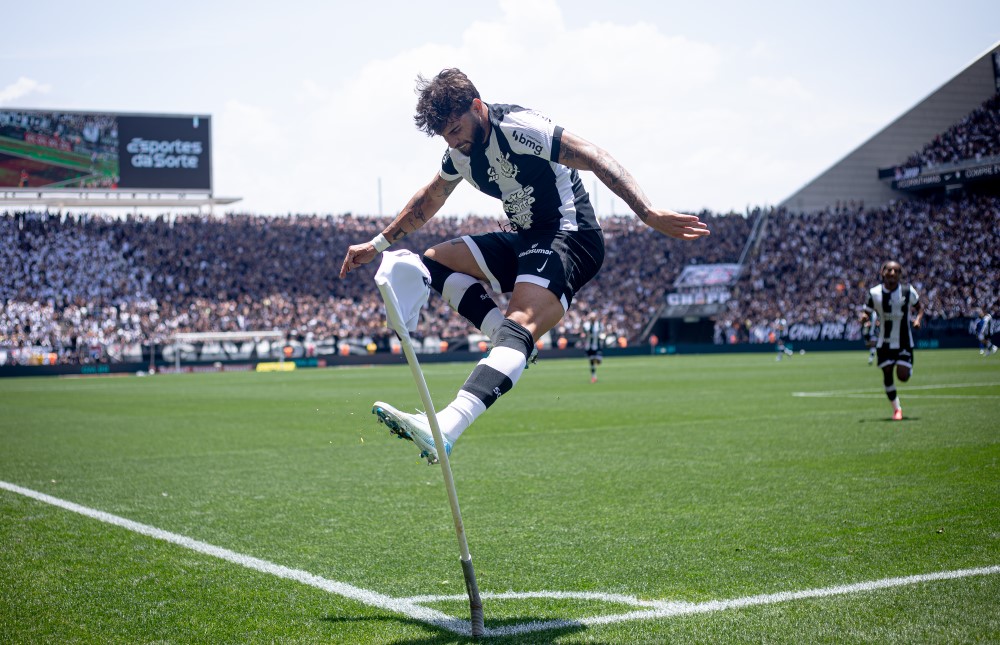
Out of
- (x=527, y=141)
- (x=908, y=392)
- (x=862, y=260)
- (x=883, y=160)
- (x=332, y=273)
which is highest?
(x=883, y=160)

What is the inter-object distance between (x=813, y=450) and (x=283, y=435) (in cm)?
713

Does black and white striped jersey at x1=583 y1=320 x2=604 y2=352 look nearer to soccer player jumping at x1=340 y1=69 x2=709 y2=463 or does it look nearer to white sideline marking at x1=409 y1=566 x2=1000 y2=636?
soccer player jumping at x1=340 y1=69 x2=709 y2=463

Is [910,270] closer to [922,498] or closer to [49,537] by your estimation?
[922,498]

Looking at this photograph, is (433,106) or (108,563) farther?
(108,563)

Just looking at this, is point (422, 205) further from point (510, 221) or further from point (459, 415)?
point (459, 415)

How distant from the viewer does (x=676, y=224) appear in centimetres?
411

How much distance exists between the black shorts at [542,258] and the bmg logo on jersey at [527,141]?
0.50 metres

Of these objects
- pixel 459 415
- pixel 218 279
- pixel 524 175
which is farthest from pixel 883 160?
pixel 459 415

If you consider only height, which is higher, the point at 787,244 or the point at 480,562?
the point at 787,244

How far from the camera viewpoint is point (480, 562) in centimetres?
496

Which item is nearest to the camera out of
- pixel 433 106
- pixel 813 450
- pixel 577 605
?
pixel 577 605

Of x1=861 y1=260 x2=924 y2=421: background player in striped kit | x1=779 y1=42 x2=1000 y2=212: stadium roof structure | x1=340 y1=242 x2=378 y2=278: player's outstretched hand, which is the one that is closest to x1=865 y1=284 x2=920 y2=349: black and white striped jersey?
x1=861 y1=260 x2=924 y2=421: background player in striped kit

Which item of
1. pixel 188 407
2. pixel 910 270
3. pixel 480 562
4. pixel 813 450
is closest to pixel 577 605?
pixel 480 562

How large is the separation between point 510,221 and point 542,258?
437 millimetres
